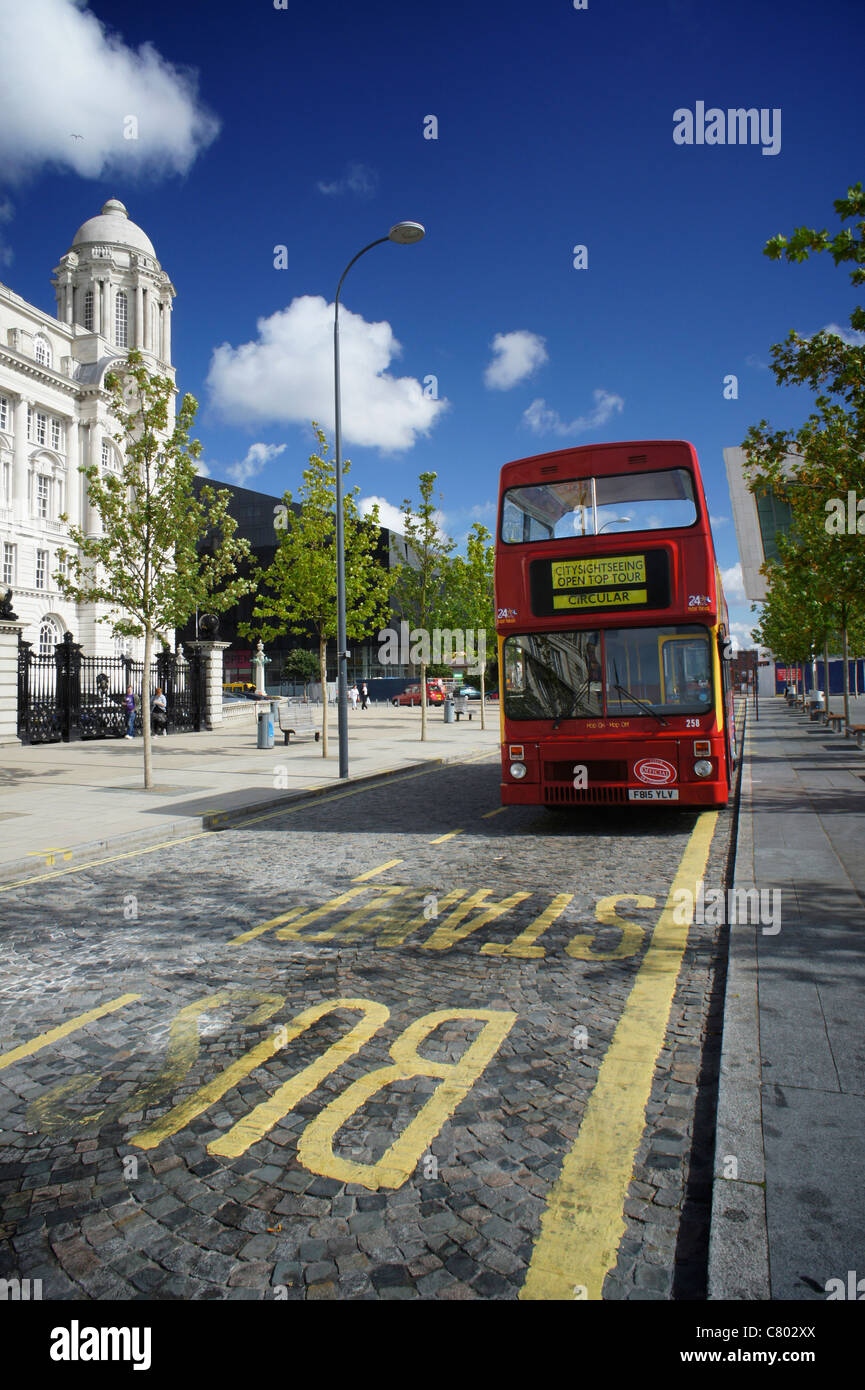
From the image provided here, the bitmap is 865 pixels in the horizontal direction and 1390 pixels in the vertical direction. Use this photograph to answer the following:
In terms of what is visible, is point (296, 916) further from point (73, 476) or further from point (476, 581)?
point (73, 476)

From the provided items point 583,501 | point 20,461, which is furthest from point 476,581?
point 20,461

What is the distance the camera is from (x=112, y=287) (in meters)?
66.7

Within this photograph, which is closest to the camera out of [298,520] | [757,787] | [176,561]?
[757,787]

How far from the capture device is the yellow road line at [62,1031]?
3780mm

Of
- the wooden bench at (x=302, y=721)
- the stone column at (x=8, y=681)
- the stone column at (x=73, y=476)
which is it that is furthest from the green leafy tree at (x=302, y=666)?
the stone column at (x=8, y=681)

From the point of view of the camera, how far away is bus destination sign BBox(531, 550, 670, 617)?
8781 mm

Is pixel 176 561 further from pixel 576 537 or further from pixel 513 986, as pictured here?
pixel 513 986

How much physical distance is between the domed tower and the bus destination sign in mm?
66407

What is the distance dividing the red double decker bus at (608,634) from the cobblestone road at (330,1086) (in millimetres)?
2212

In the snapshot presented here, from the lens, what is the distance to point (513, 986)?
14.6 ft

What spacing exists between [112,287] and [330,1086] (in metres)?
76.7

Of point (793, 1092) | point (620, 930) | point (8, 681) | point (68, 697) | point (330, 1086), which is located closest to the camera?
point (793, 1092)
